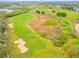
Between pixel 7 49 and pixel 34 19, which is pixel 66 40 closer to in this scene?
pixel 34 19

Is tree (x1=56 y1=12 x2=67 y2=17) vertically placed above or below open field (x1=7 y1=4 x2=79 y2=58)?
above

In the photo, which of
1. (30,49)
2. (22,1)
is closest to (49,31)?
(30,49)

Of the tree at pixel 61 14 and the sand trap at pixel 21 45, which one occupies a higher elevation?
the tree at pixel 61 14

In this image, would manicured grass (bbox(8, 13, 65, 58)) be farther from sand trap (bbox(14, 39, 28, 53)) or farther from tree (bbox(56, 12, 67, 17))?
tree (bbox(56, 12, 67, 17))

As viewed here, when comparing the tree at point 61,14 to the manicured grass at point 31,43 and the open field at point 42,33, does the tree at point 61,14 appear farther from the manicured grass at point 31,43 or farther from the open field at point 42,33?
the manicured grass at point 31,43

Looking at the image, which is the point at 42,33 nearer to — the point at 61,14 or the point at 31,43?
the point at 31,43

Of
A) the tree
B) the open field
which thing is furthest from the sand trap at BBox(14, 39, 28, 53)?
the tree

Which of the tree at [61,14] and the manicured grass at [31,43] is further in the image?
the tree at [61,14]

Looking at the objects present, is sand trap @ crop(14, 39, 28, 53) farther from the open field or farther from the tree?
the tree

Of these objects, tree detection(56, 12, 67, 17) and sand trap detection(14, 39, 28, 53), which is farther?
tree detection(56, 12, 67, 17)

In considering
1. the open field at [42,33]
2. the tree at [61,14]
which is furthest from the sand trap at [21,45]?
the tree at [61,14]

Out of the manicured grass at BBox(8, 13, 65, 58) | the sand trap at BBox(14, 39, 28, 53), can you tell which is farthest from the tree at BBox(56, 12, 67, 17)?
the sand trap at BBox(14, 39, 28, 53)
